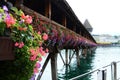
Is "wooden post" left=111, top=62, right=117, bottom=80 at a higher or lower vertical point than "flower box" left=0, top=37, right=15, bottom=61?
lower

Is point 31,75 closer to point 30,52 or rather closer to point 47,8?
point 30,52

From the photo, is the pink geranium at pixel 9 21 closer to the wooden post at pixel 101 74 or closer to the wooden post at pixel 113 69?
the wooden post at pixel 101 74

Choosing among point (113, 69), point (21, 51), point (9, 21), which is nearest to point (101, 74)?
point (113, 69)

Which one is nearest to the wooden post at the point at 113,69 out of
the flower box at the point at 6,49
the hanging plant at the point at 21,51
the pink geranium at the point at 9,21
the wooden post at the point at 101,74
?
the wooden post at the point at 101,74

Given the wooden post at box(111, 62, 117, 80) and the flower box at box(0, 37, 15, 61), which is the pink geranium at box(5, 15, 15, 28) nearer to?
the flower box at box(0, 37, 15, 61)

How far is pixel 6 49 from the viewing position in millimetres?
3500

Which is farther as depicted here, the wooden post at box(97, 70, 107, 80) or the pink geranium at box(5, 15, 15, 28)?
the wooden post at box(97, 70, 107, 80)

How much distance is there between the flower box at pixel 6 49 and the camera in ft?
11.4

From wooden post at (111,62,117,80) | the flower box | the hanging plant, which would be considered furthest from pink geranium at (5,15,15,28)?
wooden post at (111,62,117,80)

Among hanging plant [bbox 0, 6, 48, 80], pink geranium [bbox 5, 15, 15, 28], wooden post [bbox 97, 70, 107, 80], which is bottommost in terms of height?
wooden post [bbox 97, 70, 107, 80]

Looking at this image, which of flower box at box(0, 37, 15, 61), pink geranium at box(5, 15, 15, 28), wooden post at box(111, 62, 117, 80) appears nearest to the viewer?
pink geranium at box(5, 15, 15, 28)

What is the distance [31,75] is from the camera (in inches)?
144

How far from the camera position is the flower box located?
346 cm

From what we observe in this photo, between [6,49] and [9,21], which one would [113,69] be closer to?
[6,49]
